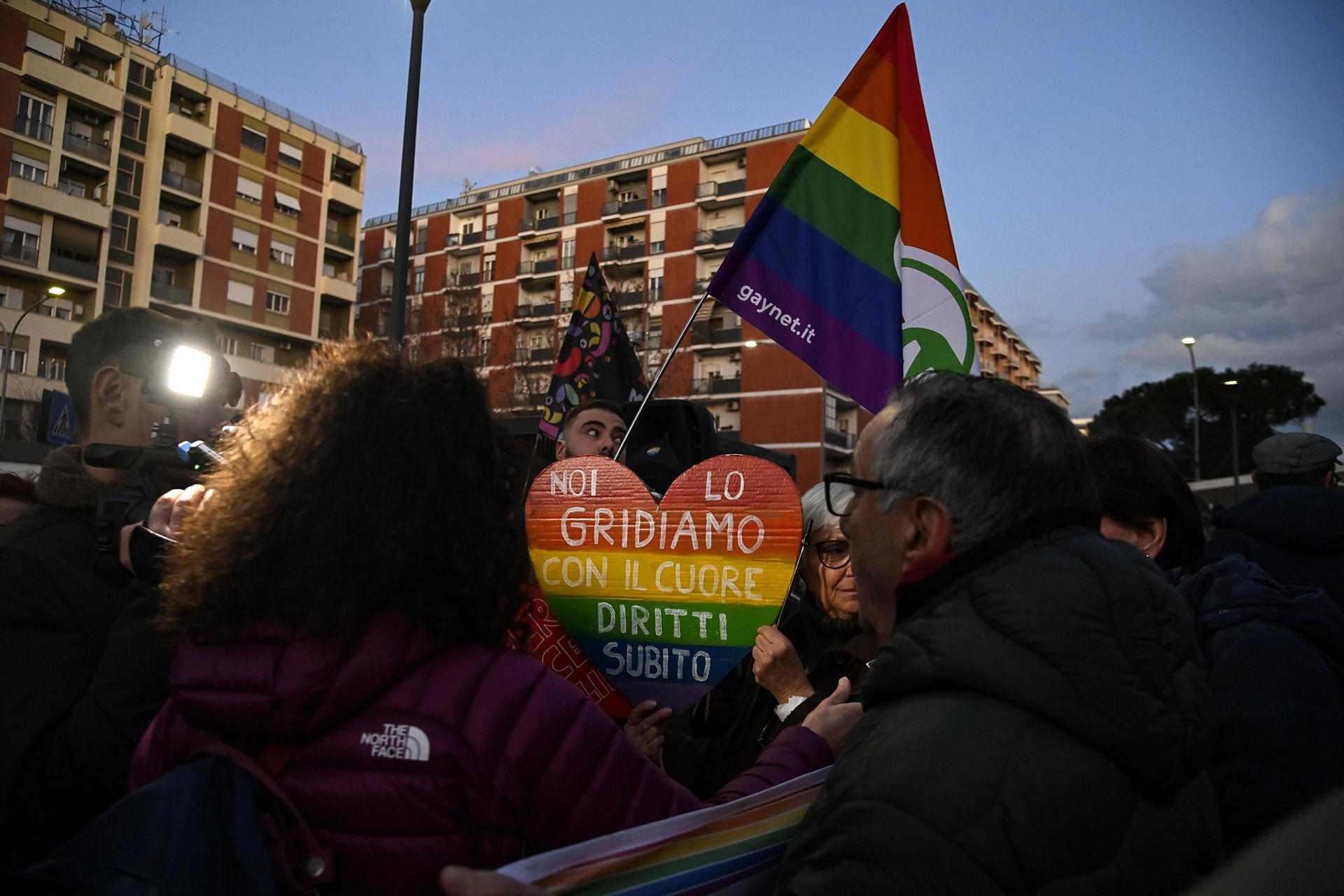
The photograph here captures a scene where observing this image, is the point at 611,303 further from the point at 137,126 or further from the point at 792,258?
the point at 137,126

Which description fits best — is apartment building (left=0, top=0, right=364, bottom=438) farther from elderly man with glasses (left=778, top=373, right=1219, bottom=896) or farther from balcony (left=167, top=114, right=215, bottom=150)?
elderly man with glasses (left=778, top=373, right=1219, bottom=896)

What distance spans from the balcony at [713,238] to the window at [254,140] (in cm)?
2038

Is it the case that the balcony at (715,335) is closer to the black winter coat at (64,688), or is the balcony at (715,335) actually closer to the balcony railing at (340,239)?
the balcony railing at (340,239)

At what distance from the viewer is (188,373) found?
195 cm

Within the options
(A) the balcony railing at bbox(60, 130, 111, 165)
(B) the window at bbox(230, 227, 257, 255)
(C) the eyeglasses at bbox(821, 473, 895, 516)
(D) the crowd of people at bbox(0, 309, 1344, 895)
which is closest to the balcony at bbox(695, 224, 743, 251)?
(B) the window at bbox(230, 227, 257, 255)

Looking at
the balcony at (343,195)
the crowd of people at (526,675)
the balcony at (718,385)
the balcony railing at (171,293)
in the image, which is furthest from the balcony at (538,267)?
the crowd of people at (526,675)

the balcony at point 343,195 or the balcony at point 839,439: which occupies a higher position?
the balcony at point 343,195

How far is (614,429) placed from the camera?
3941 millimetres

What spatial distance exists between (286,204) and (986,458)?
45.2m

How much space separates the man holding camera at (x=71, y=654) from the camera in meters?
1.50

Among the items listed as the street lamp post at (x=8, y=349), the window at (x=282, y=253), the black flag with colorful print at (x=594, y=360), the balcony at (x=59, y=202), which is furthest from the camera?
the window at (x=282, y=253)

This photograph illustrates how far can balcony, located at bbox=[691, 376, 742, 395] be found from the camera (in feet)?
145

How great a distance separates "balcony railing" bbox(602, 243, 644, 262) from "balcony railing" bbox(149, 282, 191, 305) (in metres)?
20.1

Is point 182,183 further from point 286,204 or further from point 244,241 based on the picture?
point 286,204
